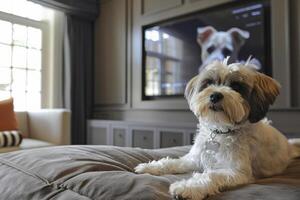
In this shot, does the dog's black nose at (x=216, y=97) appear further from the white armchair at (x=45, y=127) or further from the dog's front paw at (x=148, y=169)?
the white armchair at (x=45, y=127)

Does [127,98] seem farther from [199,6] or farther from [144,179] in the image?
[144,179]

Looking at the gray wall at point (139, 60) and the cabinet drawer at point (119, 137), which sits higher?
the gray wall at point (139, 60)

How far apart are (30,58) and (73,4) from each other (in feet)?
3.04

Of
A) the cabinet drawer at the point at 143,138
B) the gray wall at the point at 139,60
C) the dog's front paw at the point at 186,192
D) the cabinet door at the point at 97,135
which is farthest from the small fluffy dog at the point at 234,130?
the cabinet door at the point at 97,135

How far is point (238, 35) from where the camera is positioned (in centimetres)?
297

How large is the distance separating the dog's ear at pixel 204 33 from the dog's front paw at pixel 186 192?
2680mm

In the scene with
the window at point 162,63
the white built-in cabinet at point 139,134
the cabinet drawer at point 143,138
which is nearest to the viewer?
the white built-in cabinet at point 139,134

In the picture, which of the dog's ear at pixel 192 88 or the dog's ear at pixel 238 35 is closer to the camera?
the dog's ear at pixel 192 88

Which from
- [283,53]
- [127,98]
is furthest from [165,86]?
[283,53]

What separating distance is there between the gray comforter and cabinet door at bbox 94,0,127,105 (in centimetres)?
316

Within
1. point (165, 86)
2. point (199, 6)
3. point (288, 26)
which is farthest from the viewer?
point (165, 86)

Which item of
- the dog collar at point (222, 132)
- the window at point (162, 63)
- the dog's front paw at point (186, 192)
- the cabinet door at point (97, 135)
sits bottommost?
the cabinet door at point (97, 135)

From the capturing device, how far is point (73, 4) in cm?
412

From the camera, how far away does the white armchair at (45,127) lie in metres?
3.09
